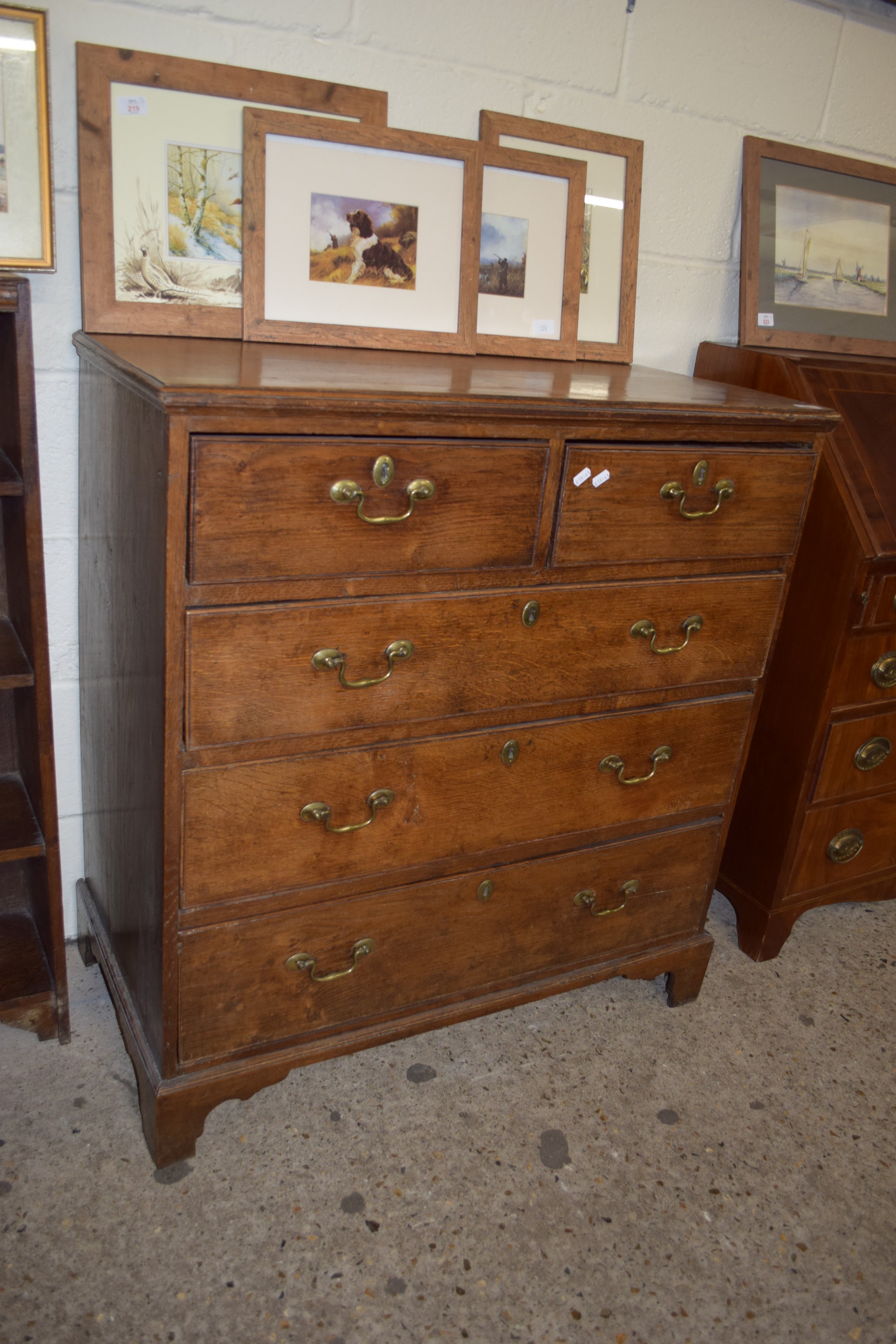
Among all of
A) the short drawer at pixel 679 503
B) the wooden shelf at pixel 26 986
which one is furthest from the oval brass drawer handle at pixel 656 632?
the wooden shelf at pixel 26 986

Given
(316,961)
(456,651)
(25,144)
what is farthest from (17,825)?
(25,144)

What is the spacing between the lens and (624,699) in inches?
64.6

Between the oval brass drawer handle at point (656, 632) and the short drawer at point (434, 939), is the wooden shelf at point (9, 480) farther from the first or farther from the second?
the oval brass drawer handle at point (656, 632)

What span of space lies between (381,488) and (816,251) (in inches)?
60.8

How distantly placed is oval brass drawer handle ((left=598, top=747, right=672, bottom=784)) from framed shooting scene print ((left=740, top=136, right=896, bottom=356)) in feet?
3.41

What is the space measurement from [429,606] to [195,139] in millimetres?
911

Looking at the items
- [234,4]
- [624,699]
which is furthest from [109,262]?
[624,699]

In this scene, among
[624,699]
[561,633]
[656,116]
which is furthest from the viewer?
[656,116]

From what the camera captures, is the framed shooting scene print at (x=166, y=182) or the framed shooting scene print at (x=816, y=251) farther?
the framed shooting scene print at (x=816, y=251)

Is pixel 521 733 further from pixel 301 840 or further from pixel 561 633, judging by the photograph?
pixel 301 840

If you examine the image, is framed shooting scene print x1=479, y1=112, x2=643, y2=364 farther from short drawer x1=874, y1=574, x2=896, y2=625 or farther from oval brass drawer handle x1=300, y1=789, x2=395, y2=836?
oval brass drawer handle x1=300, y1=789, x2=395, y2=836

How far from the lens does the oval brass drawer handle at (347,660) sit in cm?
133

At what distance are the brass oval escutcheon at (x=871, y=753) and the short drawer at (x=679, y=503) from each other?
0.63 m

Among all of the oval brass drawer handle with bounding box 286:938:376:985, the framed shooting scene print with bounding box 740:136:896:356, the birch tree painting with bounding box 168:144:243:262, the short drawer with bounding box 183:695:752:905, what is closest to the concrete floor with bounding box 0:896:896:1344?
the oval brass drawer handle with bounding box 286:938:376:985
